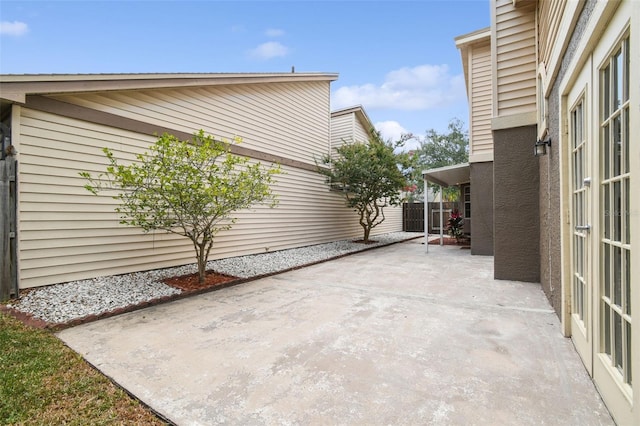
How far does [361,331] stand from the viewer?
3.07 m

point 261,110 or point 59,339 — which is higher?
point 261,110

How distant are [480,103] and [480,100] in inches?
3.1

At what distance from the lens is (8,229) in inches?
154

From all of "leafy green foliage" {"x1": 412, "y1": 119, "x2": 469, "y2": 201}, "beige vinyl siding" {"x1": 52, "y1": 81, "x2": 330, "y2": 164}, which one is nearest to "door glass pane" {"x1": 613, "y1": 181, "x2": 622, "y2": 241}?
"beige vinyl siding" {"x1": 52, "y1": 81, "x2": 330, "y2": 164}

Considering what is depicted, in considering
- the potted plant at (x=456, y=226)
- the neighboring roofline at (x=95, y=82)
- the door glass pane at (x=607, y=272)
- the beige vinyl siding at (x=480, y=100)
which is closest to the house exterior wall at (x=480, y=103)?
the beige vinyl siding at (x=480, y=100)

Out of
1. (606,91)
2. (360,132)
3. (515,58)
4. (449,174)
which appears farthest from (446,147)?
(606,91)

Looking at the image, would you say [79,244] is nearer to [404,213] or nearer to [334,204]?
[334,204]

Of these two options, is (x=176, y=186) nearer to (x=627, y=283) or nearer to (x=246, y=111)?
(x=246, y=111)

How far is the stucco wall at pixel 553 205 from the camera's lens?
320 centimetres

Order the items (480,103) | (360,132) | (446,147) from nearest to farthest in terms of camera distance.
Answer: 1. (480,103)
2. (360,132)
3. (446,147)

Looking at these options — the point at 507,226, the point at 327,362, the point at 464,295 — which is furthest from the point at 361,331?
the point at 507,226

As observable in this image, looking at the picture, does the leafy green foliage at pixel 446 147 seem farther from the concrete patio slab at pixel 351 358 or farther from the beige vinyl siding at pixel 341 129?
the concrete patio slab at pixel 351 358

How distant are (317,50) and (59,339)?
44.2 ft

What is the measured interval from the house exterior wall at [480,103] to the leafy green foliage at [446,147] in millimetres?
17116
